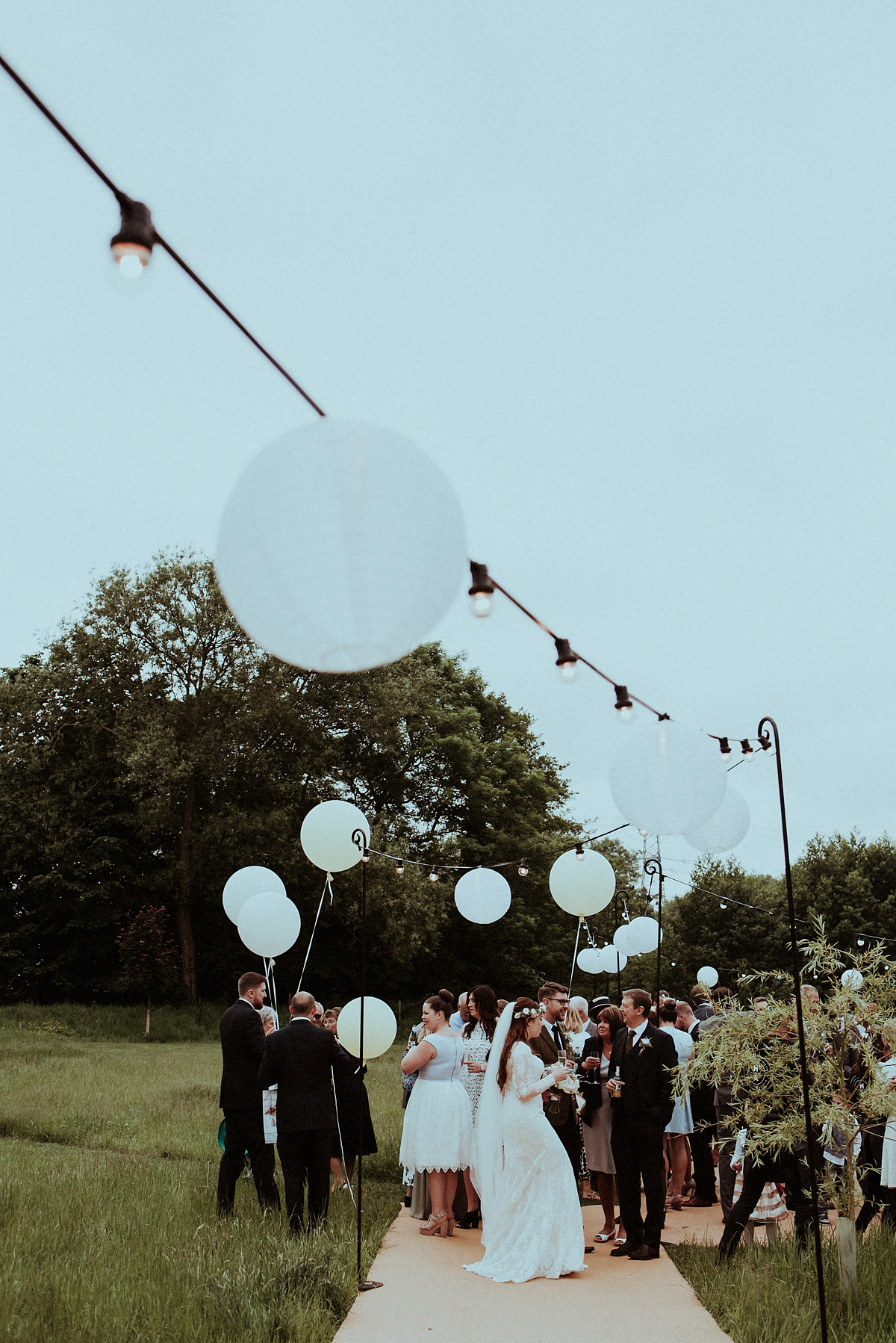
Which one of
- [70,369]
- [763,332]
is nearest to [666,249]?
[763,332]

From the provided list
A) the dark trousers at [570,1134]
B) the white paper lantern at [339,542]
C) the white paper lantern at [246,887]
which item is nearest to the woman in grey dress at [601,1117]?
the dark trousers at [570,1134]

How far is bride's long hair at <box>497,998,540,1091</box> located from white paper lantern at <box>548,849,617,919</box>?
3.24m

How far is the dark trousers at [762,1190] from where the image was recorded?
5.64 meters

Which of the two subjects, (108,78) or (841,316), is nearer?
(108,78)

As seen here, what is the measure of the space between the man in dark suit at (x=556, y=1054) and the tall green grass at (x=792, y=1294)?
130cm

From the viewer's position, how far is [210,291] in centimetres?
266

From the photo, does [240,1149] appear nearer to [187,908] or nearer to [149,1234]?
[149,1234]

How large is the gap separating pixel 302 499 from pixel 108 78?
2522 millimetres

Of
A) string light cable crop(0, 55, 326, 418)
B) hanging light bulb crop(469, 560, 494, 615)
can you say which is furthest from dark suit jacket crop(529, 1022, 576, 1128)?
string light cable crop(0, 55, 326, 418)

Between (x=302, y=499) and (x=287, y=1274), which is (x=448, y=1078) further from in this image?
(x=302, y=499)

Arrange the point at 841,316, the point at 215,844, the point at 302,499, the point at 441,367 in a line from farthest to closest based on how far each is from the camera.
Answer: the point at 215,844
the point at 841,316
the point at 441,367
the point at 302,499

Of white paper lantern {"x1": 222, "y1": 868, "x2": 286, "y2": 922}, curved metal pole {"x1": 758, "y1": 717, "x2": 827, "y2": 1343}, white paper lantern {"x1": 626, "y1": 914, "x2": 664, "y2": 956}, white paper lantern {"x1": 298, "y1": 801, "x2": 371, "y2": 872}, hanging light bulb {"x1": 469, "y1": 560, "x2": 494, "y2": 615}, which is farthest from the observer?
white paper lantern {"x1": 626, "y1": 914, "x2": 664, "y2": 956}

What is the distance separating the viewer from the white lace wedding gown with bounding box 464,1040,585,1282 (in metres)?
5.67

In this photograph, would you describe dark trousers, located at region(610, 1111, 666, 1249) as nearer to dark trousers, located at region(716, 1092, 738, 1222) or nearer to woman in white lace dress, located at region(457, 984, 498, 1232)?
dark trousers, located at region(716, 1092, 738, 1222)
